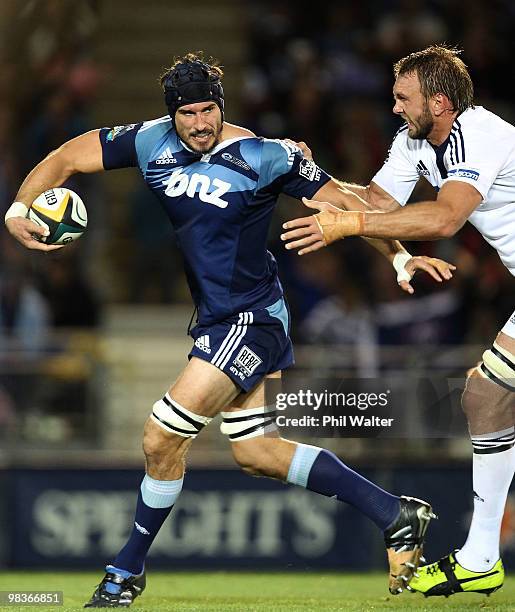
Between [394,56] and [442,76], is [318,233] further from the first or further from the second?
[394,56]

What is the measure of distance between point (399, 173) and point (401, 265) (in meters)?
0.61

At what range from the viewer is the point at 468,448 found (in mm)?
10469

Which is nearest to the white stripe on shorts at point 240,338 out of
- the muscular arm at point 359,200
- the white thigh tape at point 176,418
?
the white thigh tape at point 176,418

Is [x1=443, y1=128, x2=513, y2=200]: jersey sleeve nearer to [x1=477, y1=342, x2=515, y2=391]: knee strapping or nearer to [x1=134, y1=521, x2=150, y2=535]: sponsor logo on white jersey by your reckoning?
[x1=477, y1=342, x2=515, y2=391]: knee strapping

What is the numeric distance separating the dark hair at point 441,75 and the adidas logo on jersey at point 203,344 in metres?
1.65

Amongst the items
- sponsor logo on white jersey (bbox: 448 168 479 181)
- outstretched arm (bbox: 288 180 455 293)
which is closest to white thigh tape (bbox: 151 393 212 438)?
outstretched arm (bbox: 288 180 455 293)

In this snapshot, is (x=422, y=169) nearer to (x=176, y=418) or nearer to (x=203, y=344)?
(x=203, y=344)

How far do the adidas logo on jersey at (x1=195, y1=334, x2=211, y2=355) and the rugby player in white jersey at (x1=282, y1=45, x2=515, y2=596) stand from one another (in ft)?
2.21

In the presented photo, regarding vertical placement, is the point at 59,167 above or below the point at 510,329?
above

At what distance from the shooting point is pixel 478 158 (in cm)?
657

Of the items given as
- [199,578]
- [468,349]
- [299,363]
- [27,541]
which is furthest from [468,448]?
[27,541]

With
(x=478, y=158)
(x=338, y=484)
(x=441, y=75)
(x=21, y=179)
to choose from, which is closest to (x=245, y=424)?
(x=338, y=484)

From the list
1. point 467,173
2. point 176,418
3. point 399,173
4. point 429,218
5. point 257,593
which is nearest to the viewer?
point 429,218

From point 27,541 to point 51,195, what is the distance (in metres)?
4.22
